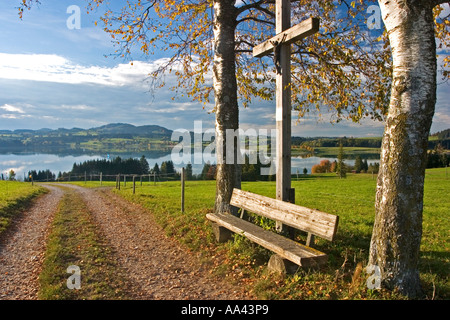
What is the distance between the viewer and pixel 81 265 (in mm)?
5637

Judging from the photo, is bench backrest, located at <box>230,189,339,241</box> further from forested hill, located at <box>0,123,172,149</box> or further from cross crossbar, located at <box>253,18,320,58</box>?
forested hill, located at <box>0,123,172,149</box>

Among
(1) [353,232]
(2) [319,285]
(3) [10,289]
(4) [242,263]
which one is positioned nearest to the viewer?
(2) [319,285]

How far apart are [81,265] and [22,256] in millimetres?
1638

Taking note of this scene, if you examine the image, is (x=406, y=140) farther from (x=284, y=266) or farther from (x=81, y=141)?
(x=81, y=141)

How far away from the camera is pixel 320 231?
457 cm

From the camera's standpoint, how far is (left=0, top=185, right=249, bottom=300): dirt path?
468cm

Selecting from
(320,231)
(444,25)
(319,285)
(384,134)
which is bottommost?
(319,285)

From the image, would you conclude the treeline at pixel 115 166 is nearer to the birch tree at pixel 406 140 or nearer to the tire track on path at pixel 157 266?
the tire track on path at pixel 157 266

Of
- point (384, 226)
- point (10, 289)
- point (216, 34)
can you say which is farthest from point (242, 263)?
point (216, 34)

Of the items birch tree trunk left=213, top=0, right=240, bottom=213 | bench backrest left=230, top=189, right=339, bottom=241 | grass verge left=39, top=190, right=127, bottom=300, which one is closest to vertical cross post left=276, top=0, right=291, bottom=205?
bench backrest left=230, top=189, right=339, bottom=241

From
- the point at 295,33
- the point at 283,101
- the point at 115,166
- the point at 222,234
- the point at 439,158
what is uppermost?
the point at 295,33

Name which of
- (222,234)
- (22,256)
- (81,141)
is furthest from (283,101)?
(81,141)

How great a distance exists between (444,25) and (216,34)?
4.77 m
